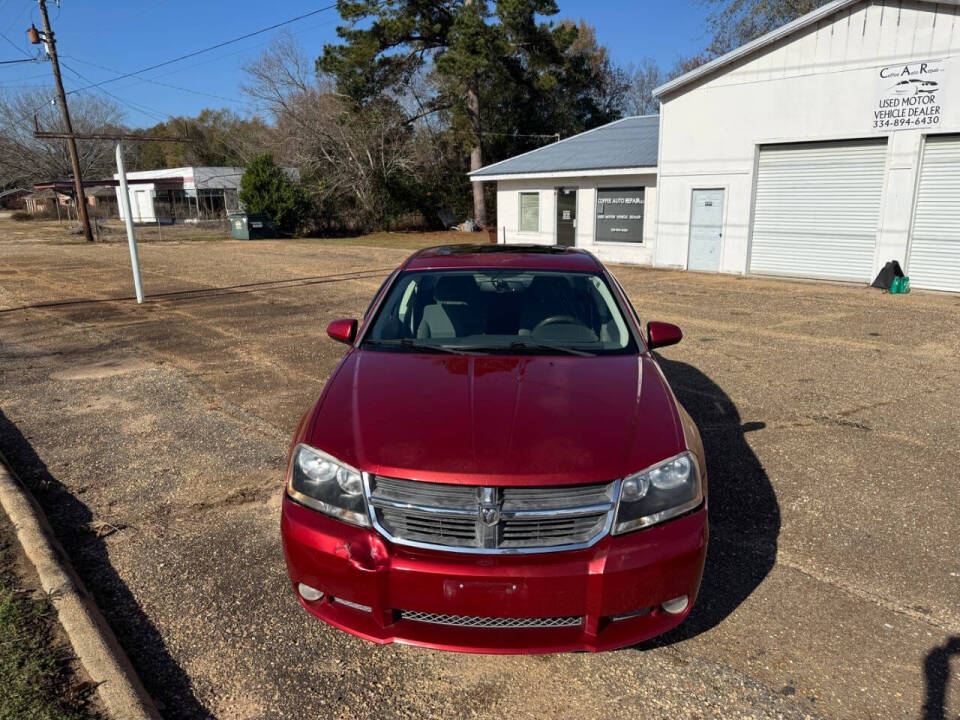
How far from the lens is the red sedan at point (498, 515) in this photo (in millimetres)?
2426

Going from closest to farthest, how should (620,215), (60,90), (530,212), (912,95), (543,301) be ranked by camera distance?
1. (543,301)
2. (912,95)
3. (620,215)
4. (530,212)
5. (60,90)

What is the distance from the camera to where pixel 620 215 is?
21078mm

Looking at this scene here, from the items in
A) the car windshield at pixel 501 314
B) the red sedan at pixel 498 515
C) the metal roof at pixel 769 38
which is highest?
the metal roof at pixel 769 38

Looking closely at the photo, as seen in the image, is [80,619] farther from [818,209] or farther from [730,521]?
[818,209]

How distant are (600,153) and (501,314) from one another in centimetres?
1966

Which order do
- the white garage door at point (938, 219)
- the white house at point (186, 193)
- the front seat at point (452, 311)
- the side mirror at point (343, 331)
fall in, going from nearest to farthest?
1. the front seat at point (452, 311)
2. the side mirror at point (343, 331)
3. the white garage door at point (938, 219)
4. the white house at point (186, 193)

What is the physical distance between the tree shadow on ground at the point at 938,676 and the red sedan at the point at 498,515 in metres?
0.95

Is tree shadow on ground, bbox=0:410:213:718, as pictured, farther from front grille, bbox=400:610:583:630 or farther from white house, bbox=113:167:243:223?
white house, bbox=113:167:243:223

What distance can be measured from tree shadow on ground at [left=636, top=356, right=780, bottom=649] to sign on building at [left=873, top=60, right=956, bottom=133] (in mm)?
11688

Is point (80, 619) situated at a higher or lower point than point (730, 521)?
higher

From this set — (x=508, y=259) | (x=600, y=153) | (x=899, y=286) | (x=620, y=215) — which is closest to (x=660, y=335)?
(x=508, y=259)

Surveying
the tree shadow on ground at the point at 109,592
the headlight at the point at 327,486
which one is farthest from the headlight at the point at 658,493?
the tree shadow on ground at the point at 109,592

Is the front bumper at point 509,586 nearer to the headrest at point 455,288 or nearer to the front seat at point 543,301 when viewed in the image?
the front seat at point 543,301

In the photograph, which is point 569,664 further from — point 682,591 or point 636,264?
point 636,264
